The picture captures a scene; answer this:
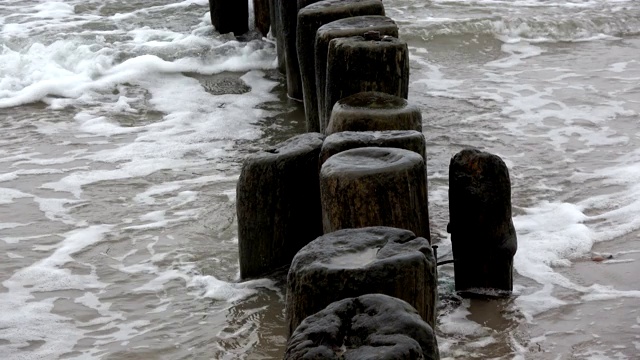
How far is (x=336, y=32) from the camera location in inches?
233

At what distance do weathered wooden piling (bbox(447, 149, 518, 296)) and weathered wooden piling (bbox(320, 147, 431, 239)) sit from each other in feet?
Answer: 1.18

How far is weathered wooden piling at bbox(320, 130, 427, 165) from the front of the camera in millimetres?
4461

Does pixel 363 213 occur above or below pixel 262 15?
above

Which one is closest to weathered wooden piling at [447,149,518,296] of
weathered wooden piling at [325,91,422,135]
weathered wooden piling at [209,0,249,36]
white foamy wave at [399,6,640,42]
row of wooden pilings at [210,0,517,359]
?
row of wooden pilings at [210,0,517,359]

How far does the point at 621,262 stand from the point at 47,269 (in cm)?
309

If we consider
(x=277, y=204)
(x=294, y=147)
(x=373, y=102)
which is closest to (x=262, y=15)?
(x=373, y=102)

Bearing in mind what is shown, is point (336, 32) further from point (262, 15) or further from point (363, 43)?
point (262, 15)

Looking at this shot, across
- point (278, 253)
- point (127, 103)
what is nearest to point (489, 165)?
point (278, 253)

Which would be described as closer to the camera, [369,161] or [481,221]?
[369,161]

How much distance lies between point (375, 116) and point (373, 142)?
18.8 inches

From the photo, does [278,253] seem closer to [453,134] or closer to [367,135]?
[367,135]

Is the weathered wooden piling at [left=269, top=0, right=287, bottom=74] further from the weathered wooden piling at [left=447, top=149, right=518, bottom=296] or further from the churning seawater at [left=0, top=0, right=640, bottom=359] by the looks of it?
the weathered wooden piling at [left=447, top=149, right=518, bottom=296]

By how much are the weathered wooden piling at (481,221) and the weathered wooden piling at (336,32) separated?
1468 mm

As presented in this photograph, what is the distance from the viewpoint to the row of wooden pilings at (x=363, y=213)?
2834mm
